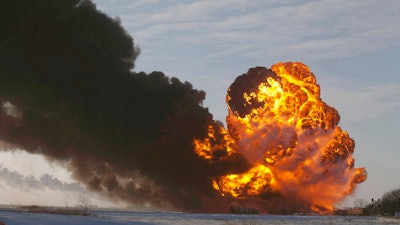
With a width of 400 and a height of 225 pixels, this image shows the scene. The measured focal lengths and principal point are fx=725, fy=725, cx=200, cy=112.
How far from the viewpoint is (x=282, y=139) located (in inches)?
4909

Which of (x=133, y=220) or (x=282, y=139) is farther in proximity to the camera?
(x=282, y=139)

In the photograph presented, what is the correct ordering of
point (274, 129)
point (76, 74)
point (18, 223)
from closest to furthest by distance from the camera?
point (18, 223) → point (274, 129) → point (76, 74)

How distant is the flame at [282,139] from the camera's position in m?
126

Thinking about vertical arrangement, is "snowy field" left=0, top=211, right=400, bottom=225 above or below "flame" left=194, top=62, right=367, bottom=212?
below

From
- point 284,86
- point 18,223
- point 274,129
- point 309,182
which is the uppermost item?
point 284,86

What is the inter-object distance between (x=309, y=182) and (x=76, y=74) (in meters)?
46.5

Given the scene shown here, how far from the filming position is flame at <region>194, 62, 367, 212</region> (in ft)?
412

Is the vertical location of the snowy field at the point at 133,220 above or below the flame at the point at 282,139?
below

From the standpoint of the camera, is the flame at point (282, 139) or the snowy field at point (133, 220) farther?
the flame at point (282, 139)

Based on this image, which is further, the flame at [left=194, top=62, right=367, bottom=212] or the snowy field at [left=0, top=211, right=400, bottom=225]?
the flame at [left=194, top=62, right=367, bottom=212]

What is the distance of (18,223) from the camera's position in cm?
6525

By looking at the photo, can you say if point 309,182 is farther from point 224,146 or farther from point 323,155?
point 224,146

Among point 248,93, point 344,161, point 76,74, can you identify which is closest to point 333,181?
point 344,161

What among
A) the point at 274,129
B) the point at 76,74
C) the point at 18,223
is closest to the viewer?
the point at 18,223
